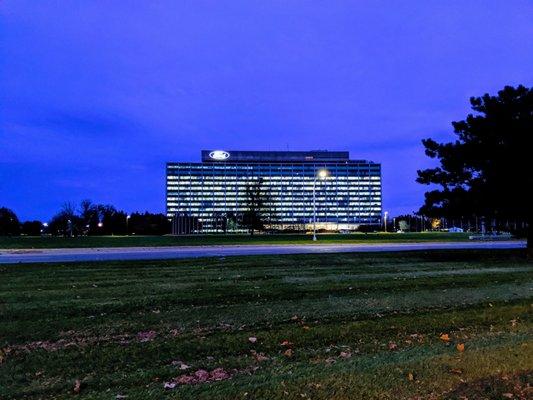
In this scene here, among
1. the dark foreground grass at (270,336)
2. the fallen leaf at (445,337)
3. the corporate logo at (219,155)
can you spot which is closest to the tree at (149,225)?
the corporate logo at (219,155)

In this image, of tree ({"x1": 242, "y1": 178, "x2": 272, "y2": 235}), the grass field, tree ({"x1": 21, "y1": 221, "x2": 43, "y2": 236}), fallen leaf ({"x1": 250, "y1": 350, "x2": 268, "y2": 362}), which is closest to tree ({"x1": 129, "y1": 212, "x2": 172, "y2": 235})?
tree ({"x1": 21, "y1": 221, "x2": 43, "y2": 236})

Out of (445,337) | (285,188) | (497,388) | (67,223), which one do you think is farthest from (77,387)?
(285,188)

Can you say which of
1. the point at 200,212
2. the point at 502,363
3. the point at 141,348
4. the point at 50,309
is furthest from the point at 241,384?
the point at 200,212

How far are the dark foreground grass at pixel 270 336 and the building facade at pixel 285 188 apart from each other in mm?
162978

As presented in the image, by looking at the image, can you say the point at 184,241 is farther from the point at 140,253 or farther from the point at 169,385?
the point at 169,385

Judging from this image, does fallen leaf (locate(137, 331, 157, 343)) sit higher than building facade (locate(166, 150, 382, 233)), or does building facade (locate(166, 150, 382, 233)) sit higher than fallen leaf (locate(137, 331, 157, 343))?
building facade (locate(166, 150, 382, 233))

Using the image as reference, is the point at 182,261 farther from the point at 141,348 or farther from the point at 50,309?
the point at 141,348

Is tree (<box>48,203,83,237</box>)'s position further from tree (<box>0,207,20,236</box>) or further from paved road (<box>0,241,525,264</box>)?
paved road (<box>0,241,525,264</box>)

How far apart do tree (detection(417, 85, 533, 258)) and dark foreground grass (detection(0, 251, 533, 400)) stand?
706 centimetres

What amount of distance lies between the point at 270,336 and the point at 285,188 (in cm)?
17537

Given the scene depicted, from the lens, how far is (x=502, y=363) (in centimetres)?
591

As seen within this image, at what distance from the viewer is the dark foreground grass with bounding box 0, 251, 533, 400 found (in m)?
5.24

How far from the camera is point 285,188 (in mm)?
182375

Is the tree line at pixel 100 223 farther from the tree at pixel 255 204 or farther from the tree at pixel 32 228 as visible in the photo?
the tree at pixel 255 204
